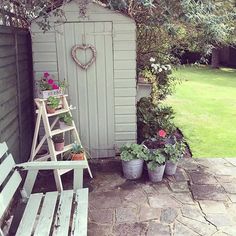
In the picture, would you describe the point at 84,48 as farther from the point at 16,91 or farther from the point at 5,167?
the point at 5,167

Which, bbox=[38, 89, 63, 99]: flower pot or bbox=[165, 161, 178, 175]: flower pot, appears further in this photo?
bbox=[165, 161, 178, 175]: flower pot

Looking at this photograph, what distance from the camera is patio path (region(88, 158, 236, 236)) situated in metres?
3.10

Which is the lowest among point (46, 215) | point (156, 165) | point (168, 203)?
point (168, 203)

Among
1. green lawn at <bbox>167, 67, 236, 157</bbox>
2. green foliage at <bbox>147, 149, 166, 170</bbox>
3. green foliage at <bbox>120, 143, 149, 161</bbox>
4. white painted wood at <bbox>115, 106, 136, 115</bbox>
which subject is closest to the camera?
green foliage at <bbox>147, 149, 166, 170</bbox>

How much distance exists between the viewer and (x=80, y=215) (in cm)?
258

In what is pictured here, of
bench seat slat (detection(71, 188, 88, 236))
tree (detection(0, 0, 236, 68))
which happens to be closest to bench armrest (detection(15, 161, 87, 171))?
bench seat slat (detection(71, 188, 88, 236))

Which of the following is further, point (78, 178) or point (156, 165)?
point (156, 165)

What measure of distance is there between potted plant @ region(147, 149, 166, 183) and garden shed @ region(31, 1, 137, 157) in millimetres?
761

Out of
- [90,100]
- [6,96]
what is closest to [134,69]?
[90,100]

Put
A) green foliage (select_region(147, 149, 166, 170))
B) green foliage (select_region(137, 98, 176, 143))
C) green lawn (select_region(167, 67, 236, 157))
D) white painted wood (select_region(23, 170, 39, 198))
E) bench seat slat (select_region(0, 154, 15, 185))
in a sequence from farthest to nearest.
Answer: green lawn (select_region(167, 67, 236, 157)), green foliage (select_region(137, 98, 176, 143)), green foliage (select_region(147, 149, 166, 170)), white painted wood (select_region(23, 170, 39, 198)), bench seat slat (select_region(0, 154, 15, 185))

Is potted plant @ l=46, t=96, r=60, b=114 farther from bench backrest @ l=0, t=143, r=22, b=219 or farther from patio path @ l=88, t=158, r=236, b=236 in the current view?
bench backrest @ l=0, t=143, r=22, b=219

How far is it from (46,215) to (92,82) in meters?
2.28

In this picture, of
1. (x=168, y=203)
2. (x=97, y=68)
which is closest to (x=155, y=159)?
(x=168, y=203)

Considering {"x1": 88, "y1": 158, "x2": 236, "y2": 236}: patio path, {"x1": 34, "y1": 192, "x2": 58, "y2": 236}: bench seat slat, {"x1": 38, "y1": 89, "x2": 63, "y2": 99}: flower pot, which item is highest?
{"x1": 38, "y1": 89, "x2": 63, "y2": 99}: flower pot
